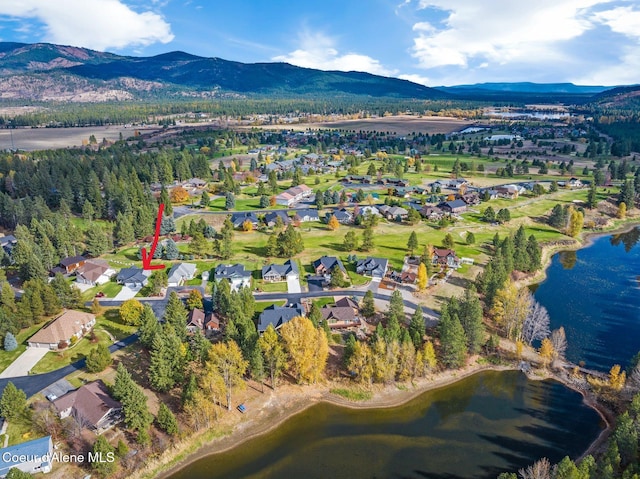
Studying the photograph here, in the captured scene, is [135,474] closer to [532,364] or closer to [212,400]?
[212,400]

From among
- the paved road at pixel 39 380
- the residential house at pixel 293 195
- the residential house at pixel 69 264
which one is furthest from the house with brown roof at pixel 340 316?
the residential house at pixel 293 195

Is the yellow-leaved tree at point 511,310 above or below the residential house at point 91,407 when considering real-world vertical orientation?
above

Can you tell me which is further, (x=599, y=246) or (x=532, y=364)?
(x=599, y=246)

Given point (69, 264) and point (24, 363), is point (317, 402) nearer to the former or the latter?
point (24, 363)

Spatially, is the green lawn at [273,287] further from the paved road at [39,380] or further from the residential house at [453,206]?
the residential house at [453,206]

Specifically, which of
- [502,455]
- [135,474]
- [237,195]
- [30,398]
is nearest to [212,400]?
[135,474]

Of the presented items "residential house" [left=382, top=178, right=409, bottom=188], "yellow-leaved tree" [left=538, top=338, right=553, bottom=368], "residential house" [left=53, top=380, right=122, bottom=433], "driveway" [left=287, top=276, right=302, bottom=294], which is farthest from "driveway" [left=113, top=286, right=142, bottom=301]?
"residential house" [left=382, top=178, right=409, bottom=188]

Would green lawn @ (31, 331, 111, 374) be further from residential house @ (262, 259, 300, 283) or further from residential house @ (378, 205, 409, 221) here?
residential house @ (378, 205, 409, 221)
